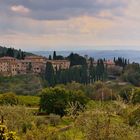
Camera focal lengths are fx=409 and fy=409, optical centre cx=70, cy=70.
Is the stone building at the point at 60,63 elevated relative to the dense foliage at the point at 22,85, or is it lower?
elevated

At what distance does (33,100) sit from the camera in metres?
66.8

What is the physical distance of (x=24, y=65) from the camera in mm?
113500

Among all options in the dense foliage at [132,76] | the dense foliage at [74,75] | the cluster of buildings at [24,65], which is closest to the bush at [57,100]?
the dense foliage at [74,75]

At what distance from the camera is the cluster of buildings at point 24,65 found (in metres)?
109

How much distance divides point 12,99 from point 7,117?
25837 mm

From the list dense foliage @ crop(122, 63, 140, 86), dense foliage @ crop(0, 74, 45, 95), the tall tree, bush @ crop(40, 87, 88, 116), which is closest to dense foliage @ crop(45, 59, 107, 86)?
the tall tree

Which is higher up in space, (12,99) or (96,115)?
(96,115)

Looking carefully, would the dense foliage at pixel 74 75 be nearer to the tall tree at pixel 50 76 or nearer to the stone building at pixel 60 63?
the tall tree at pixel 50 76

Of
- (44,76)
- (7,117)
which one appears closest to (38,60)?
(44,76)

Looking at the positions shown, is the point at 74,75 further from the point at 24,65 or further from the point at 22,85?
the point at 24,65

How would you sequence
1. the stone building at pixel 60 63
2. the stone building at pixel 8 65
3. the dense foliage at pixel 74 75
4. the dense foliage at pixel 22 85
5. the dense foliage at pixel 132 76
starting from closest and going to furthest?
the dense foliage at pixel 22 85, the dense foliage at pixel 74 75, the dense foliage at pixel 132 76, the stone building at pixel 8 65, the stone building at pixel 60 63

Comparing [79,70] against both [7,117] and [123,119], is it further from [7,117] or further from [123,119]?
[123,119]

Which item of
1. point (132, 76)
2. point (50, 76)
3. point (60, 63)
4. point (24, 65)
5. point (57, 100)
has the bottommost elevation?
point (57, 100)

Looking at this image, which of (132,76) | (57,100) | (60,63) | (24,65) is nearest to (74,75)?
(132,76)
